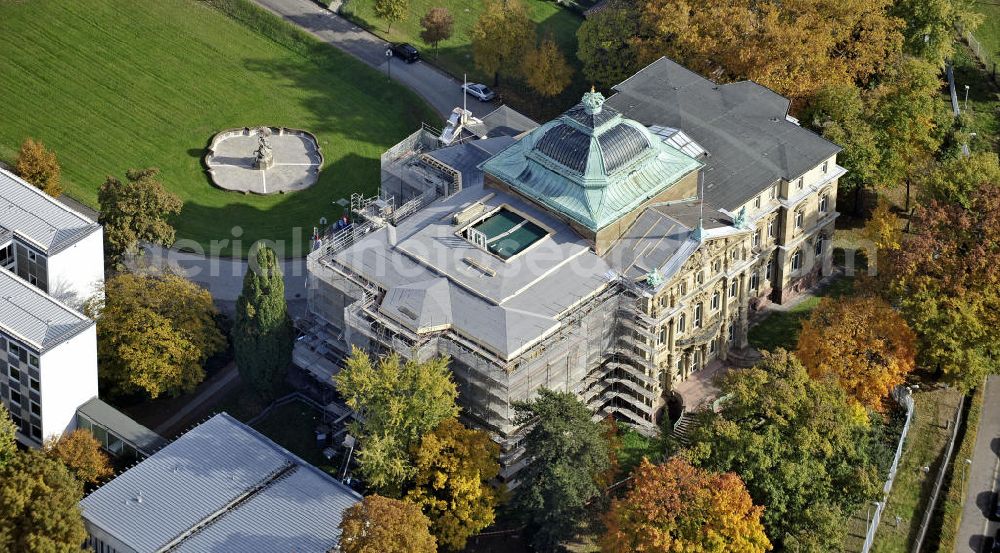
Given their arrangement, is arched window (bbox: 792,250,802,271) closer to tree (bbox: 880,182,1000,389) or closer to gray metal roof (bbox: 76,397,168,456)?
tree (bbox: 880,182,1000,389)

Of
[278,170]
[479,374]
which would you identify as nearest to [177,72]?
[278,170]

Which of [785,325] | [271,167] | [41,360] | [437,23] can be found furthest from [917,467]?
[437,23]

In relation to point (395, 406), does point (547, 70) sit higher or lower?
higher

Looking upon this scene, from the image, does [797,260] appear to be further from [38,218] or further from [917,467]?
[38,218]

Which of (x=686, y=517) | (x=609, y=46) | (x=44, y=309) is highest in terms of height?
(x=609, y=46)

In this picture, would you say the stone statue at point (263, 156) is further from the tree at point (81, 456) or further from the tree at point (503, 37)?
the tree at point (81, 456)

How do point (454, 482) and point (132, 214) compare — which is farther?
point (132, 214)

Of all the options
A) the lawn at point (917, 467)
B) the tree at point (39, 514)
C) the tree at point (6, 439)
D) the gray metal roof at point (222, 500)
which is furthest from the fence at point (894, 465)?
the tree at point (6, 439)

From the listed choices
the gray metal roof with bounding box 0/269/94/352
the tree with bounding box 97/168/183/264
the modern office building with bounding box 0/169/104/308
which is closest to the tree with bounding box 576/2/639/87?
the tree with bounding box 97/168/183/264
